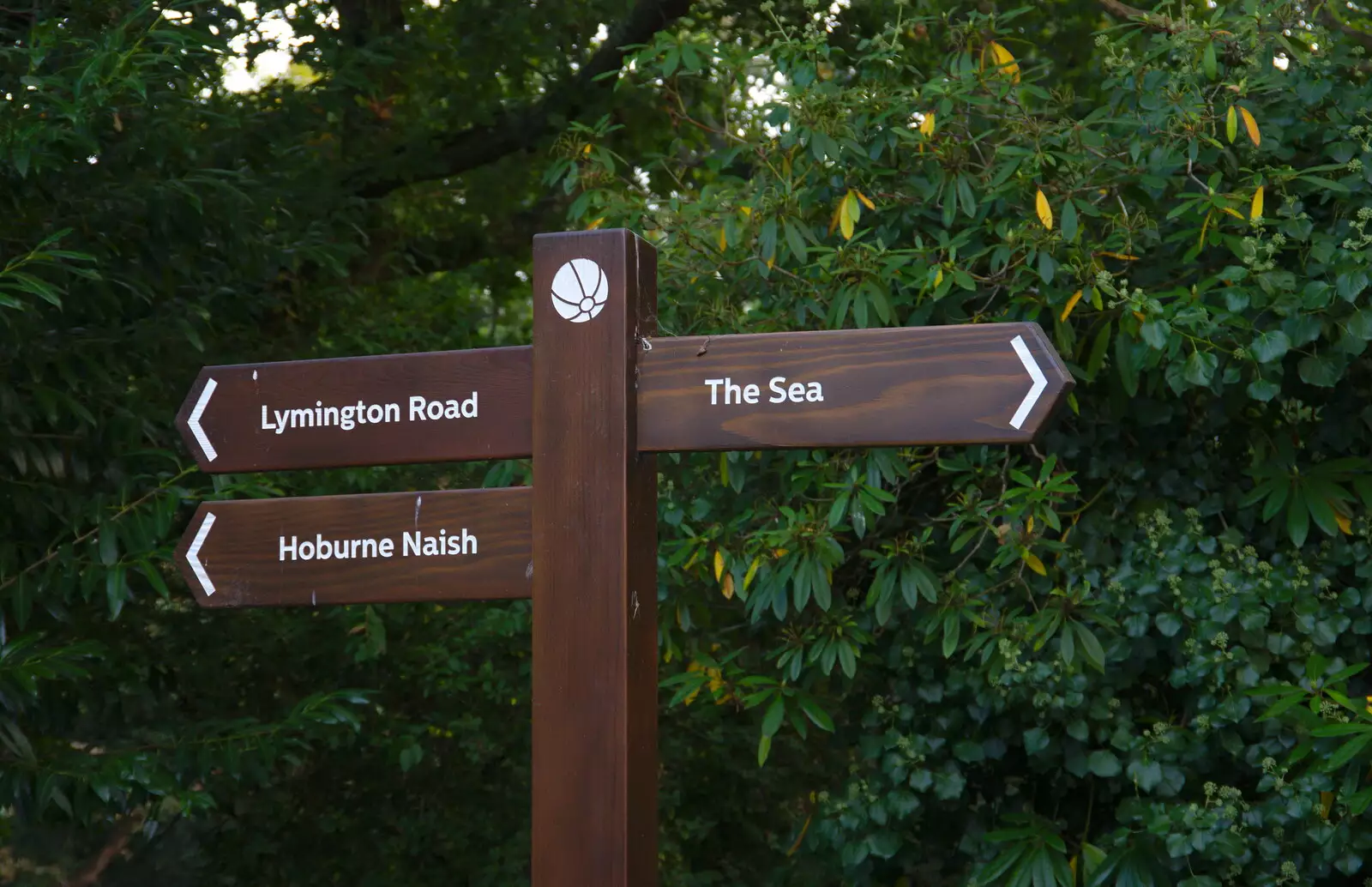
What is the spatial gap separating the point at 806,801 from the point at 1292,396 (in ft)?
11.3

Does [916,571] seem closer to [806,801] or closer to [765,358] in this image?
[765,358]

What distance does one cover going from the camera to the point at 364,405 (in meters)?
→ 2.44

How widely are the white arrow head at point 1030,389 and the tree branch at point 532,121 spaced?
14.4 feet

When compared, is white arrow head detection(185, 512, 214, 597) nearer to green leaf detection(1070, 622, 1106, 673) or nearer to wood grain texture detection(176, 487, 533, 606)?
wood grain texture detection(176, 487, 533, 606)

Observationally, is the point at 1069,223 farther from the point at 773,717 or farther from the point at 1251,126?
the point at 773,717

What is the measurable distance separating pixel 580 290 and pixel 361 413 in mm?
454

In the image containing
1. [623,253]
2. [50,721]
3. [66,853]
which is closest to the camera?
[623,253]

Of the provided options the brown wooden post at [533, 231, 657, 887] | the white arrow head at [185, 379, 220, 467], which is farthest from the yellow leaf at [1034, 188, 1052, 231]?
the white arrow head at [185, 379, 220, 467]

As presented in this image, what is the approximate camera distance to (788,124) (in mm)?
3873

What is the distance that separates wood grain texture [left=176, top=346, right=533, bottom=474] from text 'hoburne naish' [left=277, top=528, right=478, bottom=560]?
0.13 metres

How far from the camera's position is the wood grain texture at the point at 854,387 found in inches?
84.7

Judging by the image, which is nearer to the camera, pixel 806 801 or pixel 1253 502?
pixel 1253 502

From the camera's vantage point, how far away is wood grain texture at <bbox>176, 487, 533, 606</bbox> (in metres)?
2.33

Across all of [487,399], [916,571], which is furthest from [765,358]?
[916,571]
